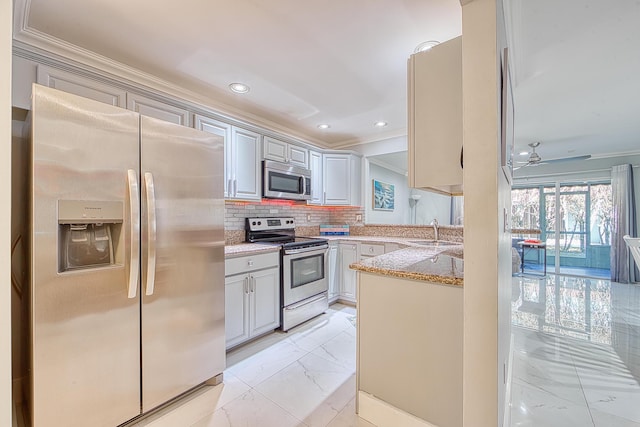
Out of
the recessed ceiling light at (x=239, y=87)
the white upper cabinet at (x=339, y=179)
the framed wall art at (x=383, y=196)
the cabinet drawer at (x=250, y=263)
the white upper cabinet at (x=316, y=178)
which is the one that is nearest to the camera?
the cabinet drawer at (x=250, y=263)

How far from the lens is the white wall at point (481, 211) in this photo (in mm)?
1086

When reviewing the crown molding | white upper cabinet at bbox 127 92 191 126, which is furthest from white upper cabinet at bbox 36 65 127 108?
the crown molding

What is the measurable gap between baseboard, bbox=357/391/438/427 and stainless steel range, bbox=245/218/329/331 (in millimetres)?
1337

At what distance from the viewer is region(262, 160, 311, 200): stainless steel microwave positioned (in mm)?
3068

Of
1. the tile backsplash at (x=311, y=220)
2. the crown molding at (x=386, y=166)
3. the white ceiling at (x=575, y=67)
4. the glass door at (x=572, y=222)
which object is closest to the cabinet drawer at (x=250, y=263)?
the tile backsplash at (x=311, y=220)

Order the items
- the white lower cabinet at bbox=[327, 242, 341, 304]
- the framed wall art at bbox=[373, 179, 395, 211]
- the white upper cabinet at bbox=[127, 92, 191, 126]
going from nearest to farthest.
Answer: the white upper cabinet at bbox=[127, 92, 191, 126] < the white lower cabinet at bbox=[327, 242, 341, 304] < the framed wall art at bbox=[373, 179, 395, 211]

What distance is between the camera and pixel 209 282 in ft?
6.22

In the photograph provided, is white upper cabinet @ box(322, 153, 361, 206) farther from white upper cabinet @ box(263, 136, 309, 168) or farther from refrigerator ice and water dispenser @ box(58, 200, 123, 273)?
refrigerator ice and water dispenser @ box(58, 200, 123, 273)

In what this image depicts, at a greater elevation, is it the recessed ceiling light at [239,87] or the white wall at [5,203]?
the recessed ceiling light at [239,87]

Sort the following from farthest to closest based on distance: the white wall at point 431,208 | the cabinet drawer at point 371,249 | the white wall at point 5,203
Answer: the white wall at point 431,208 → the cabinet drawer at point 371,249 → the white wall at point 5,203

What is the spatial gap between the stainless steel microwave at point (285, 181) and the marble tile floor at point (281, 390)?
1.56m

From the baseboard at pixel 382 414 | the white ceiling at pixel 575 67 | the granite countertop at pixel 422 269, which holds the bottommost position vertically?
the baseboard at pixel 382 414

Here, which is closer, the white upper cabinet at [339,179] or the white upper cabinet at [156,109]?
the white upper cabinet at [156,109]

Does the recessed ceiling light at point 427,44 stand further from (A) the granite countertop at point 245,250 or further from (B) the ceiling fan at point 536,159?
(B) the ceiling fan at point 536,159
